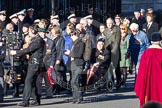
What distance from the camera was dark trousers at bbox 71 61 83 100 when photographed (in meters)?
12.6

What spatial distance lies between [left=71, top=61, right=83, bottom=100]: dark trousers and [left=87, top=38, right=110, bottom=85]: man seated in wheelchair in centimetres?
94

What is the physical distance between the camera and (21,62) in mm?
13477

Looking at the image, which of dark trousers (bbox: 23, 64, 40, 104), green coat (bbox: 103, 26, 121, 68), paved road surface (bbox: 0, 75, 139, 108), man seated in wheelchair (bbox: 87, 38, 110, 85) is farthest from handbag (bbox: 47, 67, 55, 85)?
green coat (bbox: 103, 26, 121, 68)

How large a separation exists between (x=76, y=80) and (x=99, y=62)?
141cm

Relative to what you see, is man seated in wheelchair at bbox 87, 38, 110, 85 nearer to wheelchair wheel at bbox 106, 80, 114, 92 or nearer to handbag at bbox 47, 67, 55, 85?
wheelchair wheel at bbox 106, 80, 114, 92

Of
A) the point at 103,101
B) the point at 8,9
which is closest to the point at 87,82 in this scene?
the point at 103,101

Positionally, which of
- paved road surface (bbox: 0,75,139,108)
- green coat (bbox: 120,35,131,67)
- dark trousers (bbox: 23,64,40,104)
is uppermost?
green coat (bbox: 120,35,131,67)

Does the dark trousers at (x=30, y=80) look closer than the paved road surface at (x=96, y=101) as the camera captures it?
Yes

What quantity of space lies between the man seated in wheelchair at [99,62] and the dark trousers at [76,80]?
941 mm

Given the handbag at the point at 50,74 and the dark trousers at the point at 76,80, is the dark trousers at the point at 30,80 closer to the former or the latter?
the dark trousers at the point at 76,80

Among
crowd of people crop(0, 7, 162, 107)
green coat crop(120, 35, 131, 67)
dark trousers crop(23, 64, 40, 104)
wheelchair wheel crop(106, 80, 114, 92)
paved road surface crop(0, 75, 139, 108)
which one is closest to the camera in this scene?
dark trousers crop(23, 64, 40, 104)

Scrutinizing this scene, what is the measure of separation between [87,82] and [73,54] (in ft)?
4.16

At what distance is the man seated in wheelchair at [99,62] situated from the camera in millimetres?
13844

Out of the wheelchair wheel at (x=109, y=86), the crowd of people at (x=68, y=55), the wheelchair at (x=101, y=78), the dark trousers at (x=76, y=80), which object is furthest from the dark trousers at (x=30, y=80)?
the wheelchair wheel at (x=109, y=86)
